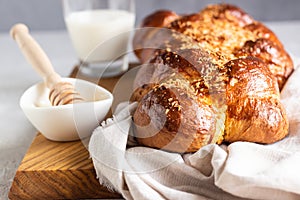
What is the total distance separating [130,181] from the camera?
46.3 inches

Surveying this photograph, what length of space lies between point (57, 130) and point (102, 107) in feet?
0.44

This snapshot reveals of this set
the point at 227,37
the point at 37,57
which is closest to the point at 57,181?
the point at 37,57

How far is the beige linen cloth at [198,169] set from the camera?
1107 mm

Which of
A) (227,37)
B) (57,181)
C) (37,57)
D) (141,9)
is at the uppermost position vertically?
(227,37)

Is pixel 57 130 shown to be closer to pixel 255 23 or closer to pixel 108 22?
pixel 108 22

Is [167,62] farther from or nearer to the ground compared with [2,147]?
farther from the ground

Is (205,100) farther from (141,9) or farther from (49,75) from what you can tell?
(141,9)

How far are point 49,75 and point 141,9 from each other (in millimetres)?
1329

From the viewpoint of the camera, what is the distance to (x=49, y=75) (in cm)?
158

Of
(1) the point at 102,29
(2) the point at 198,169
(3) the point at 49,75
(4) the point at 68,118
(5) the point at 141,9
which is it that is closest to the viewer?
(2) the point at 198,169

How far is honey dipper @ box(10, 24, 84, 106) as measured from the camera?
1493 mm

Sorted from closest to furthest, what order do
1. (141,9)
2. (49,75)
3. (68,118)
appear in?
(68,118), (49,75), (141,9)

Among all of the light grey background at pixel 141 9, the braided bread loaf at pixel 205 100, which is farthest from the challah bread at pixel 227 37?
the light grey background at pixel 141 9

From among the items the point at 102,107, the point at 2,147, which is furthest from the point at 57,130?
the point at 2,147
